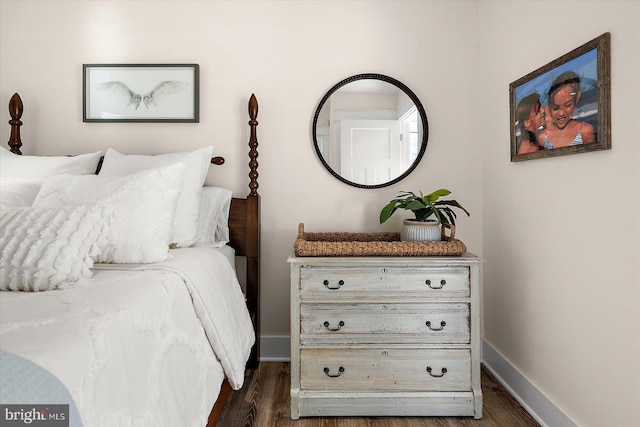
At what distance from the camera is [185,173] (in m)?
2.13

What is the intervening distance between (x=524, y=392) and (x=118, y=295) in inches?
72.3

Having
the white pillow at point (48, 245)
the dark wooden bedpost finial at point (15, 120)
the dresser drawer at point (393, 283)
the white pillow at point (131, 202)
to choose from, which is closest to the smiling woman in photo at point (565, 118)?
the dresser drawer at point (393, 283)

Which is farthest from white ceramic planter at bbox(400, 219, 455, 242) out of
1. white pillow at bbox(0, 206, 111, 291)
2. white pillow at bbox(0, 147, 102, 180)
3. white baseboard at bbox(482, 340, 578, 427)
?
Result: white pillow at bbox(0, 147, 102, 180)

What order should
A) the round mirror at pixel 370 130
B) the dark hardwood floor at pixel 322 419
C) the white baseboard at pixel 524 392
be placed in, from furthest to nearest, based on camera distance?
1. the round mirror at pixel 370 130
2. the dark hardwood floor at pixel 322 419
3. the white baseboard at pixel 524 392

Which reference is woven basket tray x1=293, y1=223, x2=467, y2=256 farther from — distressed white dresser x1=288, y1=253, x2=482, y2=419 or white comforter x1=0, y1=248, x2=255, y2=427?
white comforter x1=0, y1=248, x2=255, y2=427

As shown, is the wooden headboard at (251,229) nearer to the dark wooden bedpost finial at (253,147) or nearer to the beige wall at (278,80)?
the dark wooden bedpost finial at (253,147)

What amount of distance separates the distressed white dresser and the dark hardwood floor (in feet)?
0.12

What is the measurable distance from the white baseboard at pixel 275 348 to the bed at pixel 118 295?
6.5 inches

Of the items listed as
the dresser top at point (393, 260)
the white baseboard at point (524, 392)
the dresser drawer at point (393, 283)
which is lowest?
the white baseboard at point (524, 392)

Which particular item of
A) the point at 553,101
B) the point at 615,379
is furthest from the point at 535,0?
the point at 615,379

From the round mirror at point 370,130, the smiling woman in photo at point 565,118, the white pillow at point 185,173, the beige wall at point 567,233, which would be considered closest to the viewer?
the beige wall at point 567,233

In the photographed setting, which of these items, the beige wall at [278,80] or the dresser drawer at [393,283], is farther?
the beige wall at [278,80]

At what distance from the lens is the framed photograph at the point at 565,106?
141cm

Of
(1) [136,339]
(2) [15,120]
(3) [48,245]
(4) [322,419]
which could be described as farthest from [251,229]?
(2) [15,120]
